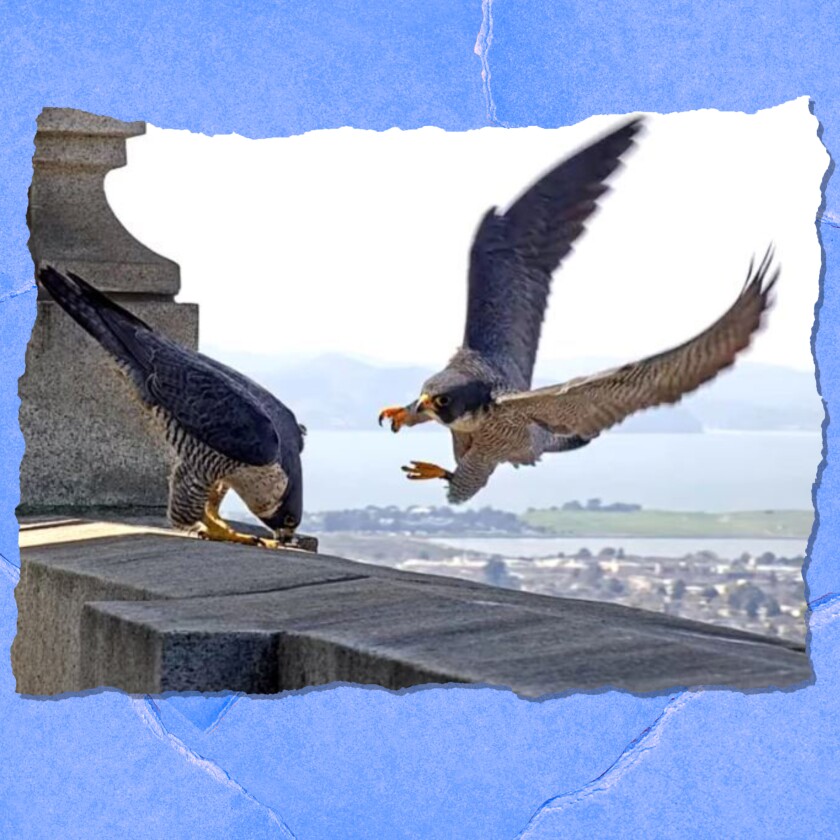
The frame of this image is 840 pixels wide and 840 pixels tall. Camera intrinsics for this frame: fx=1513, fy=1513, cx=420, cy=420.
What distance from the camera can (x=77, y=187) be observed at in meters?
4.36

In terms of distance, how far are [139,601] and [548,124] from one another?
3.85 feet

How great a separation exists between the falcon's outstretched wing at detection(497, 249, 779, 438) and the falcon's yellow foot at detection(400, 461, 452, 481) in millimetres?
781

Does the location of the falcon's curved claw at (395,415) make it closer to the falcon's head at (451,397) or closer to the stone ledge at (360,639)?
the falcon's head at (451,397)

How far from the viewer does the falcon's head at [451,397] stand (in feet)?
15.9

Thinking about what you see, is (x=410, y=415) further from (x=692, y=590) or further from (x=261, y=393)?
(x=692, y=590)

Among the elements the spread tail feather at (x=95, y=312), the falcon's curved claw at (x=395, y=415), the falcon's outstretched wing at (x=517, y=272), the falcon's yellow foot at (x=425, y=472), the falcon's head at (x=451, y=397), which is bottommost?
the falcon's yellow foot at (x=425, y=472)

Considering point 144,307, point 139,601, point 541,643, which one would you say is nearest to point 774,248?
point 541,643

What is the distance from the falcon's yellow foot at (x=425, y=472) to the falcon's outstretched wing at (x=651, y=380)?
0.78 m

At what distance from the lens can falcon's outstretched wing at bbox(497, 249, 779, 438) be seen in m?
3.04

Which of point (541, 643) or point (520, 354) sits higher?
point (520, 354)

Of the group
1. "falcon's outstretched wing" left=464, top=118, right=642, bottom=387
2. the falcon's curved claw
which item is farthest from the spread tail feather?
"falcon's outstretched wing" left=464, top=118, right=642, bottom=387

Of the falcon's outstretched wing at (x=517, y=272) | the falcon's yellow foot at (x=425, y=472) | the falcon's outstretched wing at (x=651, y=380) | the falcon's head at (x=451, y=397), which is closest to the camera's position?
the falcon's outstretched wing at (x=651, y=380)

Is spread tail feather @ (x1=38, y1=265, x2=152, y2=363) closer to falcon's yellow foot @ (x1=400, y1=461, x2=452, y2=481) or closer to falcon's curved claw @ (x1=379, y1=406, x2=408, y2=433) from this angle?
falcon's curved claw @ (x1=379, y1=406, x2=408, y2=433)

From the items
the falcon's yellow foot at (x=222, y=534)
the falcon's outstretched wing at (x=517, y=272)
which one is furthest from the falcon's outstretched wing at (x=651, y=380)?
the falcon's yellow foot at (x=222, y=534)
